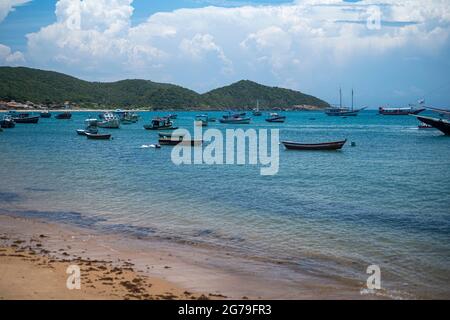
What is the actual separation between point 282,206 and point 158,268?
1033 cm

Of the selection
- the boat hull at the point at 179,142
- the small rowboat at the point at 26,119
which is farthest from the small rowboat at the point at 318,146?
the small rowboat at the point at 26,119

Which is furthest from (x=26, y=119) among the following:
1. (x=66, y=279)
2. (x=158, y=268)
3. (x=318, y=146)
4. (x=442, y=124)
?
(x=66, y=279)

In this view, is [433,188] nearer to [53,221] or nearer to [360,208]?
[360,208]

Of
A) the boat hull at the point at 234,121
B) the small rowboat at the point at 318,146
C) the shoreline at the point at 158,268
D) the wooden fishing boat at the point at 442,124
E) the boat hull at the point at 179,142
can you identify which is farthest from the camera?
the boat hull at the point at 234,121

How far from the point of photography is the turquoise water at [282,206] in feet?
48.9

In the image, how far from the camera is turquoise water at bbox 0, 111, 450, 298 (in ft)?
48.9

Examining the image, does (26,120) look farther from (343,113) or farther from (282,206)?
(343,113)

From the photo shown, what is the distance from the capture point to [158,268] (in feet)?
43.8

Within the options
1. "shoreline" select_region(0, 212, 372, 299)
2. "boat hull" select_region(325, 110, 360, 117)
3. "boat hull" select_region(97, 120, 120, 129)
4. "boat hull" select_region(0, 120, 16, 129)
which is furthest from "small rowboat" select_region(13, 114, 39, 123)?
A: "boat hull" select_region(325, 110, 360, 117)

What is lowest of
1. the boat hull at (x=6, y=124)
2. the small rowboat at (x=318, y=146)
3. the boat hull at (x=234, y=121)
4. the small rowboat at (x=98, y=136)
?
the small rowboat at (x=318, y=146)

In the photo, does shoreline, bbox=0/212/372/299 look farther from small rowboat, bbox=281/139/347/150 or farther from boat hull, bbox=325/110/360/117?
boat hull, bbox=325/110/360/117

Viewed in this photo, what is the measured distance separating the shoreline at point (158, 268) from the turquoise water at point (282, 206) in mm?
1082

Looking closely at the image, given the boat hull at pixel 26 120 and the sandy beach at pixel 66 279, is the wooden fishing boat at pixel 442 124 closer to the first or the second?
the sandy beach at pixel 66 279

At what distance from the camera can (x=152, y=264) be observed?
13.7 metres
